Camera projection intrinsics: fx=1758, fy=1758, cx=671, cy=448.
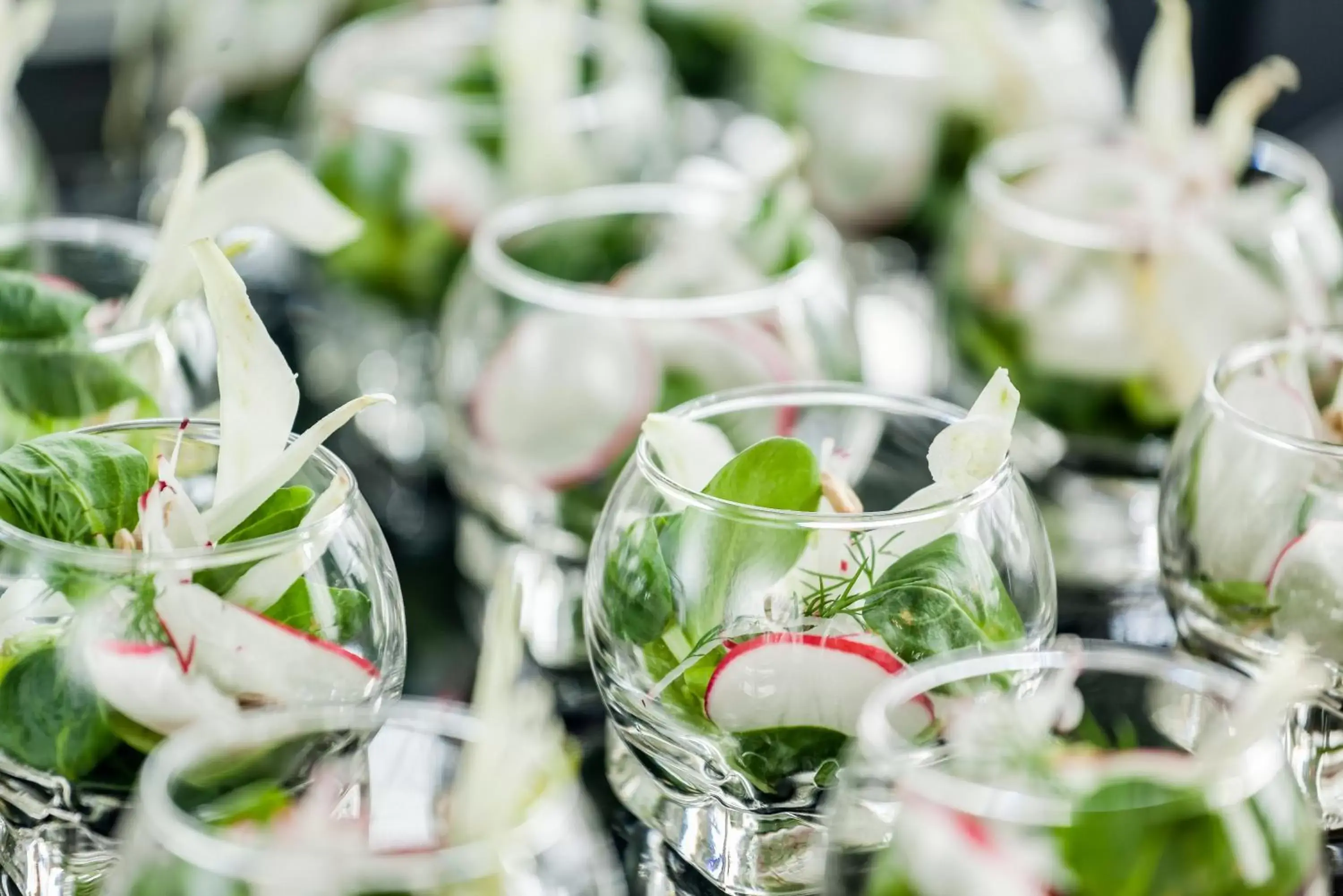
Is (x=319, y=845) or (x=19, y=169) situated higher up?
(x=319, y=845)

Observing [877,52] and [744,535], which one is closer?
[744,535]

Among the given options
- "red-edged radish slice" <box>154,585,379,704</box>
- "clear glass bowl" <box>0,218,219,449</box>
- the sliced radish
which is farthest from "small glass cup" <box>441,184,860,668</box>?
"red-edged radish slice" <box>154,585,379,704</box>

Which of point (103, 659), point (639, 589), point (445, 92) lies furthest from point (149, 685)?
point (445, 92)

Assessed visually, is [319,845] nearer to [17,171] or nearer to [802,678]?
[802,678]

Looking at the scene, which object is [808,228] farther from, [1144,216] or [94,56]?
[94,56]

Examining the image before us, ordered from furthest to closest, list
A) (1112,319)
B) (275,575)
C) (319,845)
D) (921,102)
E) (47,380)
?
(921,102)
(1112,319)
(47,380)
(275,575)
(319,845)

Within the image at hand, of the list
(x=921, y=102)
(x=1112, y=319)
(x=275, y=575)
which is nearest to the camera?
(x=275, y=575)

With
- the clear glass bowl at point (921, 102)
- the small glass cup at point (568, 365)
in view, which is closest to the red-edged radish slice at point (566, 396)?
the small glass cup at point (568, 365)

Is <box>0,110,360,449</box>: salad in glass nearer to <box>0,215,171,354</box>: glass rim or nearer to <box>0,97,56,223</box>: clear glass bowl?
<box>0,215,171,354</box>: glass rim

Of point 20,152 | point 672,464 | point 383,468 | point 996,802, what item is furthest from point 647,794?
point 20,152
